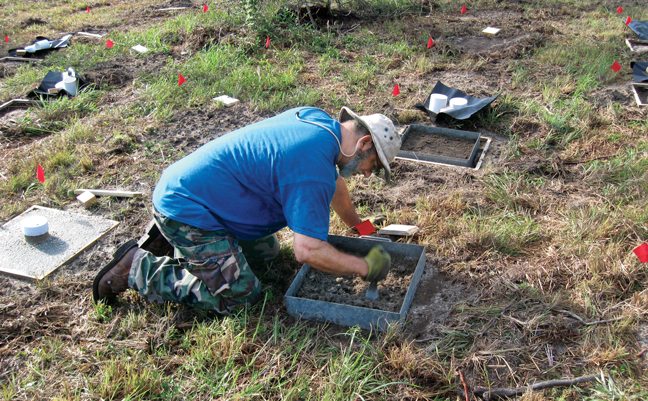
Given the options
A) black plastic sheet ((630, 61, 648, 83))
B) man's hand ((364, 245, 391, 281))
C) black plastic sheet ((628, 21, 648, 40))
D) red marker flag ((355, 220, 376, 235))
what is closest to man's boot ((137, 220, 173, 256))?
red marker flag ((355, 220, 376, 235))

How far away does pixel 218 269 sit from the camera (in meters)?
2.63

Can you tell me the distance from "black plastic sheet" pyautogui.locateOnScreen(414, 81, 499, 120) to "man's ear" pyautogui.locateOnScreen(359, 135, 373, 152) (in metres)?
2.34

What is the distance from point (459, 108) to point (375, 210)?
1.67 metres

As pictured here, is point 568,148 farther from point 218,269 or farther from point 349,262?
point 218,269

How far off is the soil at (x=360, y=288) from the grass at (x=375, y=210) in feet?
0.56

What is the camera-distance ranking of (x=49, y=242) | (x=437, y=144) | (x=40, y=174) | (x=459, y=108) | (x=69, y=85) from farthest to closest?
(x=69, y=85), (x=459, y=108), (x=437, y=144), (x=40, y=174), (x=49, y=242)

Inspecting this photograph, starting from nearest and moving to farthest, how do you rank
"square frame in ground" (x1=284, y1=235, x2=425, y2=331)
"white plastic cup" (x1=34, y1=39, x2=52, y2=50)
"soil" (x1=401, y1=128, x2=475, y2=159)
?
"square frame in ground" (x1=284, y1=235, x2=425, y2=331) < "soil" (x1=401, y1=128, x2=475, y2=159) < "white plastic cup" (x1=34, y1=39, x2=52, y2=50)

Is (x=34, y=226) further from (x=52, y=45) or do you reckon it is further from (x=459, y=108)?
(x=52, y=45)

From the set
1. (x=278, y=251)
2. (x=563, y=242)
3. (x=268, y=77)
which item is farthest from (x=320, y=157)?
(x=268, y=77)

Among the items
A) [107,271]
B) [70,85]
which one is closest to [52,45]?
[70,85]

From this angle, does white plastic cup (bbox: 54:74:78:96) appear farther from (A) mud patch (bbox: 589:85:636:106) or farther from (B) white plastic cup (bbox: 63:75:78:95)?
(A) mud patch (bbox: 589:85:636:106)

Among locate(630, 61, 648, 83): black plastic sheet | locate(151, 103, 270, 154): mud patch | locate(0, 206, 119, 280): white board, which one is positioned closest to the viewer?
locate(0, 206, 119, 280): white board

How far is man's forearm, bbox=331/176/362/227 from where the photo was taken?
3084mm

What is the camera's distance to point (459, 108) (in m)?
4.68
